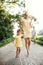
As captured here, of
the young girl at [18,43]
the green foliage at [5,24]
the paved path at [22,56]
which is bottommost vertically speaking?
the paved path at [22,56]

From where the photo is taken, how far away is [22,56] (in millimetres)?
1939

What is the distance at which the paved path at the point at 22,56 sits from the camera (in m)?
1.91

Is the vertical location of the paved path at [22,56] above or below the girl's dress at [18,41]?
below

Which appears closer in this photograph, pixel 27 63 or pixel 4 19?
pixel 27 63

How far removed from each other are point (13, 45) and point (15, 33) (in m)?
0.13

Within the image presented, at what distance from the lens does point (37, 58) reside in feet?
6.28

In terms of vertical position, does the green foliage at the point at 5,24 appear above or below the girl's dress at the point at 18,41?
above

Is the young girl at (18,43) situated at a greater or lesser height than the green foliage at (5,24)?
lesser

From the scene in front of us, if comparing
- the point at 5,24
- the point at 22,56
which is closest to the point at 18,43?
the point at 22,56

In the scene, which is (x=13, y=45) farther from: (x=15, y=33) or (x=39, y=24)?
(x=39, y=24)

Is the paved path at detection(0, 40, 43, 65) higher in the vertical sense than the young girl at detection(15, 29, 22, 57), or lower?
lower

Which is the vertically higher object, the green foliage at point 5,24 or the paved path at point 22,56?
the green foliage at point 5,24

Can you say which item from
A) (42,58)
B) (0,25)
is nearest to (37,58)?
(42,58)

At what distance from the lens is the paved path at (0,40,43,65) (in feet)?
6.26
